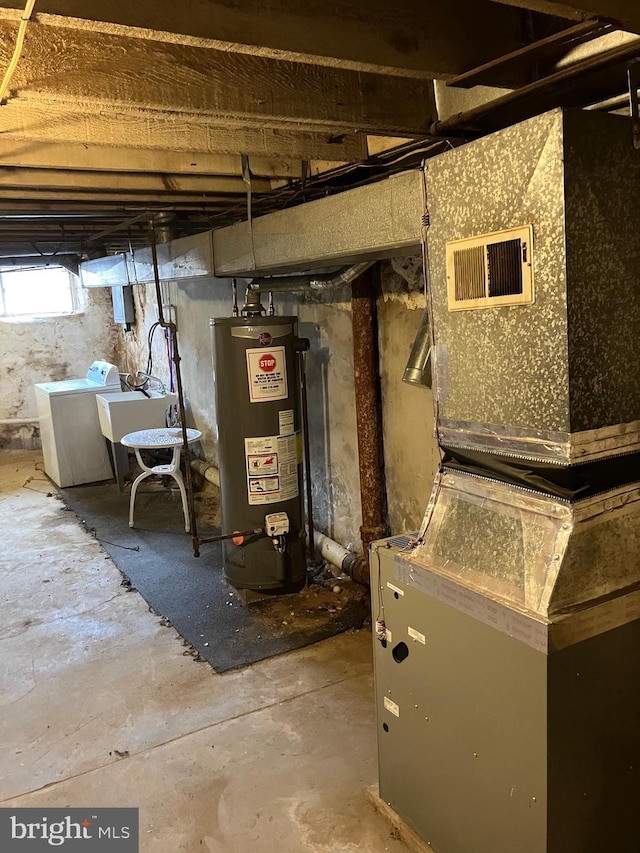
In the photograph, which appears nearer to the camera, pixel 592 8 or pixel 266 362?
pixel 592 8

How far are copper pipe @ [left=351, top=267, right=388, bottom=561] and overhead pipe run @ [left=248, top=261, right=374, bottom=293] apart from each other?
7 cm

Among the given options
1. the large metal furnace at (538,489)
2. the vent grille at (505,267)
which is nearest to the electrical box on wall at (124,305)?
the large metal furnace at (538,489)

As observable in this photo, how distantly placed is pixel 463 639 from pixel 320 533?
2.23 metres

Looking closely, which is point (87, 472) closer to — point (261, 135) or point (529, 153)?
point (261, 135)

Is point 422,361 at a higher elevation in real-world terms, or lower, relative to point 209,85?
lower

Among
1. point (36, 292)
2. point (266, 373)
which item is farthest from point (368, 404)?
point (36, 292)

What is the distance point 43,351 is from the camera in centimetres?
672

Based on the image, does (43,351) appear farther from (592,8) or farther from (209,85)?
(592,8)

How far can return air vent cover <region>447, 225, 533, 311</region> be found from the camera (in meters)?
1.20

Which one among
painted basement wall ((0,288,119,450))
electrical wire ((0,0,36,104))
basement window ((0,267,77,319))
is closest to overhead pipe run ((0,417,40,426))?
painted basement wall ((0,288,119,450))

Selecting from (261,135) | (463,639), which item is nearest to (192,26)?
(261,135)

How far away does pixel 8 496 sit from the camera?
17.0 ft

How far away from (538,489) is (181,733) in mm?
1601

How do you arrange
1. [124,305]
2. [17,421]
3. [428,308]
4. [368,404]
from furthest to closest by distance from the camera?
[17,421] → [124,305] → [368,404] → [428,308]
